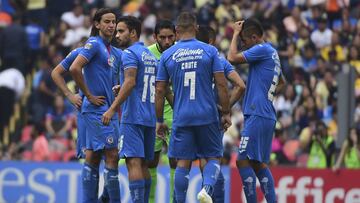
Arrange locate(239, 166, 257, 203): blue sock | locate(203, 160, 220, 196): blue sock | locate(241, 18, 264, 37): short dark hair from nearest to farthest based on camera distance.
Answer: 1. locate(203, 160, 220, 196): blue sock
2. locate(239, 166, 257, 203): blue sock
3. locate(241, 18, 264, 37): short dark hair

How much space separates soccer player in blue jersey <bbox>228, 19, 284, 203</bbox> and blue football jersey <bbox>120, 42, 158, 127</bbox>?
1.27 m

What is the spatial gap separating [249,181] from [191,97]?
5.86ft

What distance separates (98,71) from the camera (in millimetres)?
17766

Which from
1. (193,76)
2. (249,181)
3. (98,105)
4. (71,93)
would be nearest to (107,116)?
(98,105)

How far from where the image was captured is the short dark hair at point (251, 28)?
59.9 ft

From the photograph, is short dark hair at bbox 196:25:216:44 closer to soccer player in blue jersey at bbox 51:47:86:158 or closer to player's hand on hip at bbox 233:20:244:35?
player's hand on hip at bbox 233:20:244:35

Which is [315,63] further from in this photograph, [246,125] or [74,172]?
[246,125]

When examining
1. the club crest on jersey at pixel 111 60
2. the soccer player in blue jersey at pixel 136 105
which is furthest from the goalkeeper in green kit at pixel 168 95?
the club crest on jersey at pixel 111 60

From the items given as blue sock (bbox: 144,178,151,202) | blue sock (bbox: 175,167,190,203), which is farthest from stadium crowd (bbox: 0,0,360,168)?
blue sock (bbox: 175,167,190,203)

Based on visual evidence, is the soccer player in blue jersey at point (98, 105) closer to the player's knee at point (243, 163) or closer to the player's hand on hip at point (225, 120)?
the player's hand on hip at point (225, 120)

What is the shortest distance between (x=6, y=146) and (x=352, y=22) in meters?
8.48

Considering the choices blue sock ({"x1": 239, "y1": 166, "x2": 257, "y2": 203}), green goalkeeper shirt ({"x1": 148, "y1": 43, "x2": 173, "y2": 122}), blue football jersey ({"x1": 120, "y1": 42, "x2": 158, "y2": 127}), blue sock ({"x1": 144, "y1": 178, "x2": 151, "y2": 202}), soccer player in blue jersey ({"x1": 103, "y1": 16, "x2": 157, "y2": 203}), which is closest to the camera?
soccer player in blue jersey ({"x1": 103, "y1": 16, "x2": 157, "y2": 203})

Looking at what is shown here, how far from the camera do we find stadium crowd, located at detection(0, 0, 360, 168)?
27.2 metres

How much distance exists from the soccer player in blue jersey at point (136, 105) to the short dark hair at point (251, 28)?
4.85 feet
